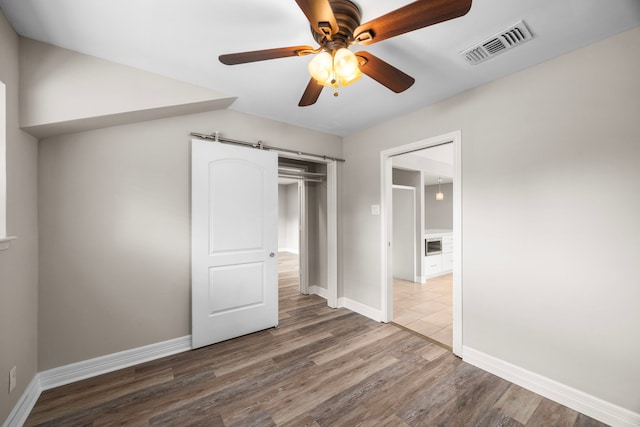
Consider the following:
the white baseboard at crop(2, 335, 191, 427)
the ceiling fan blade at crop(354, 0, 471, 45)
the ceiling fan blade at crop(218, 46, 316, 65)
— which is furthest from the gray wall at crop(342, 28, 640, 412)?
the white baseboard at crop(2, 335, 191, 427)

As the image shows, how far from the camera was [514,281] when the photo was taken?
210 cm

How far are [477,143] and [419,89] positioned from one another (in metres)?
0.74

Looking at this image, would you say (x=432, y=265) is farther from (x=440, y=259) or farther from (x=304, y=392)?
(x=304, y=392)

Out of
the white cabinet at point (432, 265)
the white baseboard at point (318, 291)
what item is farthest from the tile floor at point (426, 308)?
the white baseboard at point (318, 291)

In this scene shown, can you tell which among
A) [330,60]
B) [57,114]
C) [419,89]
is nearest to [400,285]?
[419,89]

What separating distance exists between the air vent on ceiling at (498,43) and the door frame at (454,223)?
717mm

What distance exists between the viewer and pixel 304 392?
197cm

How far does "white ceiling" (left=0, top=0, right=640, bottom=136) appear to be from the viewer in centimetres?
146

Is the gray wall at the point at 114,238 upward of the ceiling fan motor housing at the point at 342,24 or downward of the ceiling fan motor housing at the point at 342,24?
downward

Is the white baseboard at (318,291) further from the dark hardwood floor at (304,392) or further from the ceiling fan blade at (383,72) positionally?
the ceiling fan blade at (383,72)

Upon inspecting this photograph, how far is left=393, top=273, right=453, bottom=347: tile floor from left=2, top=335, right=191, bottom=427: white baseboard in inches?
103

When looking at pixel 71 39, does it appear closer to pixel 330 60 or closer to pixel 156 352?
pixel 330 60

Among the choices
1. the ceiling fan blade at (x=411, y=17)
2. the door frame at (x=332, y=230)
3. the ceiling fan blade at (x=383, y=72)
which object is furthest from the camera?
the door frame at (x=332, y=230)

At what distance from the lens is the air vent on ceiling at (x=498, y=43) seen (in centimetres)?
161
